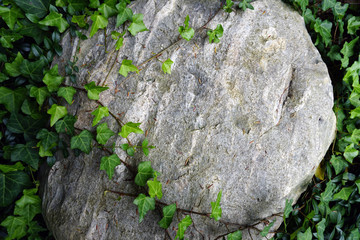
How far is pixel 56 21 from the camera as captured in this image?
177cm

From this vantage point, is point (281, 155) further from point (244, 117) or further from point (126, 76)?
point (126, 76)

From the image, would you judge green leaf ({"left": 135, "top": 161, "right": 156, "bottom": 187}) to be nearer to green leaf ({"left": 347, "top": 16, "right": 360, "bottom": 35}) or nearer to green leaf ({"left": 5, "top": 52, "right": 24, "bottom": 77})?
green leaf ({"left": 5, "top": 52, "right": 24, "bottom": 77})

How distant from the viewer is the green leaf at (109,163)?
1.59 meters

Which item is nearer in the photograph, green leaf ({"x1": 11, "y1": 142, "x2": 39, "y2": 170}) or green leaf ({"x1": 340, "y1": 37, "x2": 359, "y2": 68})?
green leaf ({"x1": 11, "y1": 142, "x2": 39, "y2": 170})

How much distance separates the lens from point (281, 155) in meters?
1.62

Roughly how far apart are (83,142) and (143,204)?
52cm

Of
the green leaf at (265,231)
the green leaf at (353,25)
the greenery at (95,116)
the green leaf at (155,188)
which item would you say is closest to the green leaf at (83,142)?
the greenery at (95,116)

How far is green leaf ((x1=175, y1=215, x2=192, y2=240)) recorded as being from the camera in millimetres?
1540

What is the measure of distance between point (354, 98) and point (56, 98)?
80.5 inches

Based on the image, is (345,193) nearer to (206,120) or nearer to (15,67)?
(206,120)

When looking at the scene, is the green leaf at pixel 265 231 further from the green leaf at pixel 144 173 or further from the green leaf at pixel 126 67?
the green leaf at pixel 126 67

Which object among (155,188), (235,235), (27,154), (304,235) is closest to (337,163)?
(304,235)

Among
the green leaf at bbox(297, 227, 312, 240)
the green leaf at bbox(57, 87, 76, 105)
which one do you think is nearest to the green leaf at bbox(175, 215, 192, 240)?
the green leaf at bbox(297, 227, 312, 240)

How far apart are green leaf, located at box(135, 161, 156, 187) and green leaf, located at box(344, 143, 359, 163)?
1355mm
